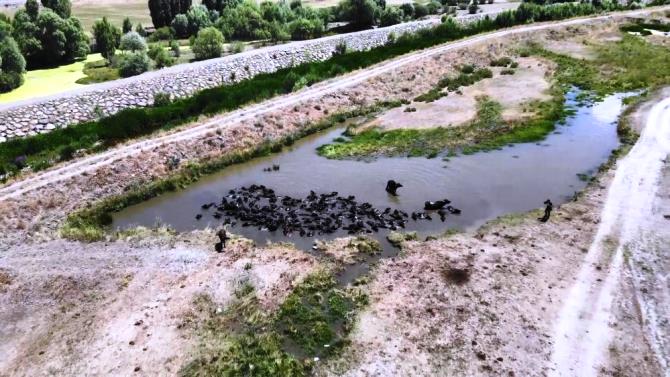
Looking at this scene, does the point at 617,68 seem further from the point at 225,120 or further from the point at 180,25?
the point at 180,25

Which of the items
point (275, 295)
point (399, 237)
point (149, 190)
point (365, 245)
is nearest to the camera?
point (275, 295)

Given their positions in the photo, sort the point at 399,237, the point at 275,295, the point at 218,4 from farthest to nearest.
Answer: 1. the point at 218,4
2. the point at 399,237
3. the point at 275,295

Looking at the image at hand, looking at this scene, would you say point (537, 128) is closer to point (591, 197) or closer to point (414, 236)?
point (591, 197)

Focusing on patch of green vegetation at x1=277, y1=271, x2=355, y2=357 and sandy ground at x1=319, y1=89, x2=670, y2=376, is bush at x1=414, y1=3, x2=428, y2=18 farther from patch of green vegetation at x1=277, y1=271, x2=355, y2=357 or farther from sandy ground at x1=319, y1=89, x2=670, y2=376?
patch of green vegetation at x1=277, y1=271, x2=355, y2=357

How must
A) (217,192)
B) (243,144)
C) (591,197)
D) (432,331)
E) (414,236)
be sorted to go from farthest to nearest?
(243,144) → (217,192) → (591,197) → (414,236) → (432,331)

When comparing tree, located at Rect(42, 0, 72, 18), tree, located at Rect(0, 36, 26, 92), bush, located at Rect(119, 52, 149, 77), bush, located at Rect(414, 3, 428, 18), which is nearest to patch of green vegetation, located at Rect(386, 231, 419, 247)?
bush, located at Rect(119, 52, 149, 77)

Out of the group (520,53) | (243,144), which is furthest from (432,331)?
(520,53)

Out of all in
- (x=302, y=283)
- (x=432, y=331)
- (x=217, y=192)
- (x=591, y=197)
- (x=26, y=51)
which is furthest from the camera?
(x=26, y=51)

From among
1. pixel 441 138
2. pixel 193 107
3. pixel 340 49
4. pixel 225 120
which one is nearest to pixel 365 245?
pixel 441 138
